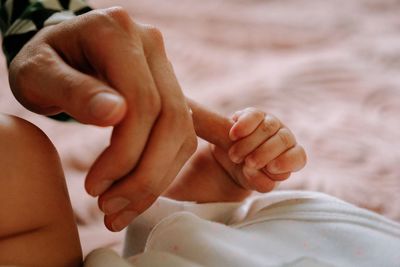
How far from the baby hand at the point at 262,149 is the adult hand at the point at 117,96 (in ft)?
0.52

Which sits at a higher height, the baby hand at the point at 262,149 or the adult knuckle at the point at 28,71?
the adult knuckle at the point at 28,71

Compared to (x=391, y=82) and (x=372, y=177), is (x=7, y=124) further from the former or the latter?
(x=391, y=82)

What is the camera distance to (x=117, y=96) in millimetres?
342

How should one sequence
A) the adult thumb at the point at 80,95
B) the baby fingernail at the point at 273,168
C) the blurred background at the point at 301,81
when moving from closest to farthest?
the adult thumb at the point at 80,95
the baby fingernail at the point at 273,168
the blurred background at the point at 301,81

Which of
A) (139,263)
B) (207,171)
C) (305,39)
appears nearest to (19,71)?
(139,263)

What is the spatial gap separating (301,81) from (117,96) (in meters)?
0.65

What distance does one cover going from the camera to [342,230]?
20.8 inches

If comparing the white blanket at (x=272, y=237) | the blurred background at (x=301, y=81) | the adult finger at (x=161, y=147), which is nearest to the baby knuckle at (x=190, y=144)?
the adult finger at (x=161, y=147)

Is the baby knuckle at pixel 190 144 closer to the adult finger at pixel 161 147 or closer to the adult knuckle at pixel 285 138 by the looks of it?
the adult finger at pixel 161 147

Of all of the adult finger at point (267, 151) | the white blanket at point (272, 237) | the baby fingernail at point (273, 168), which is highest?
the adult finger at point (267, 151)

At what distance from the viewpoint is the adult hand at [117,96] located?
0.35m

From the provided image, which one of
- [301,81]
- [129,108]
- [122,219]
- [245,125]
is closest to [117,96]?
[129,108]

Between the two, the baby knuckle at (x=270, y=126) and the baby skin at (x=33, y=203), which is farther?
the baby knuckle at (x=270, y=126)

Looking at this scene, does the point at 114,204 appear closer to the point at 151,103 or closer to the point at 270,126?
the point at 151,103
